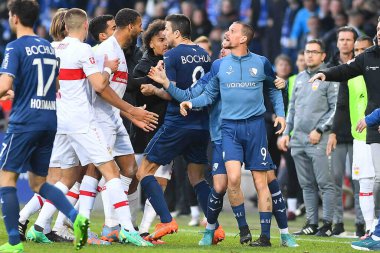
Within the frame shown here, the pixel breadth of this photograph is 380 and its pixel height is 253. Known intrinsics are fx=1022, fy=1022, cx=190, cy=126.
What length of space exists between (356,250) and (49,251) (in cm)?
313

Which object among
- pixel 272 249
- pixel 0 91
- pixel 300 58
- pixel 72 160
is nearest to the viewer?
pixel 0 91

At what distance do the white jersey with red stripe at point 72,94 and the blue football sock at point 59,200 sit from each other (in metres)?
0.91

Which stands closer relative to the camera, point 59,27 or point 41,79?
point 41,79

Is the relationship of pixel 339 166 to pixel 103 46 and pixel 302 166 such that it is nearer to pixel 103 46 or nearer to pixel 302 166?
pixel 302 166

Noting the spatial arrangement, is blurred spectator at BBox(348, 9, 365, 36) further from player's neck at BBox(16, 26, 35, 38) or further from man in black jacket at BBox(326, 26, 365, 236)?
player's neck at BBox(16, 26, 35, 38)

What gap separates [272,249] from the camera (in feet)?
34.0

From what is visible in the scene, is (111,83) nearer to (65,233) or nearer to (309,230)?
(65,233)

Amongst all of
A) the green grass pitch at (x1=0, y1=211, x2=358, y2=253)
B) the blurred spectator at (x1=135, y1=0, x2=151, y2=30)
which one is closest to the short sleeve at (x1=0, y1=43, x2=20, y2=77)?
the green grass pitch at (x1=0, y1=211, x2=358, y2=253)

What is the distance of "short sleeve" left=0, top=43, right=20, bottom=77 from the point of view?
9406 millimetres

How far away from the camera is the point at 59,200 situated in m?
9.64

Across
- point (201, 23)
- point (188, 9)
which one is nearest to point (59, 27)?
point (201, 23)

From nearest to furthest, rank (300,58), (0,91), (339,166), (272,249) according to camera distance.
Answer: (0,91)
(272,249)
(339,166)
(300,58)

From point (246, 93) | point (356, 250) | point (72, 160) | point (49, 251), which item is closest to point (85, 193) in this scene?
point (72, 160)

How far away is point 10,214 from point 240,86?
2822 millimetres
